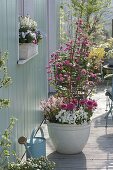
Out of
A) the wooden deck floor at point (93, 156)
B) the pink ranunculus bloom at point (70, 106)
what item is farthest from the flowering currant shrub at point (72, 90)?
the wooden deck floor at point (93, 156)

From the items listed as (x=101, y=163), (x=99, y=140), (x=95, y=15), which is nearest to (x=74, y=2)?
(x=95, y=15)

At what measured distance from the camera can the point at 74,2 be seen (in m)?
11.3

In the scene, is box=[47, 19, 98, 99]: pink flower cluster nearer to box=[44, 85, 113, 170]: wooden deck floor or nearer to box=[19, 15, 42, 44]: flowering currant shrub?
box=[19, 15, 42, 44]: flowering currant shrub

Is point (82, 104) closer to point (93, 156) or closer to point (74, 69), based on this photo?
point (74, 69)

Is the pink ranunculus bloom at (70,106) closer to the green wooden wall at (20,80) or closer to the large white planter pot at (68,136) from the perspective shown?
the large white planter pot at (68,136)

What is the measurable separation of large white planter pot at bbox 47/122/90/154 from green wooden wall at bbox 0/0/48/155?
0.35m

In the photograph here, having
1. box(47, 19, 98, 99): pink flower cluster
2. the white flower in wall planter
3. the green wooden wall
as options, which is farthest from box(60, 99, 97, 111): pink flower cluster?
the white flower in wall planter

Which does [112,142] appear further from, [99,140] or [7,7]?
[7,7]

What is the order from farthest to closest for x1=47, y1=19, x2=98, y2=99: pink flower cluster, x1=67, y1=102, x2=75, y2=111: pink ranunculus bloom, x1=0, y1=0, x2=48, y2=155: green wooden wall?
x1=47, y1=19, x2=98, y2=99: pink flower cluster
x1=67, y1=102, x2=75, y2=111: pink ranunculus bloom
x1=0, y1=0, x2=48, y2=155: green wooden wall

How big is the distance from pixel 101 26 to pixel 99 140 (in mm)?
6873

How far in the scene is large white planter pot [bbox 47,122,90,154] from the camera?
4707mm

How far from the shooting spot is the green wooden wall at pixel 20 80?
3688mm

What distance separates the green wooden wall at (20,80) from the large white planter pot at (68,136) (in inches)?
13.7

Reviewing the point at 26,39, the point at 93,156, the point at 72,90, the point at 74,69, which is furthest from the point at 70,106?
the point at 26,39
